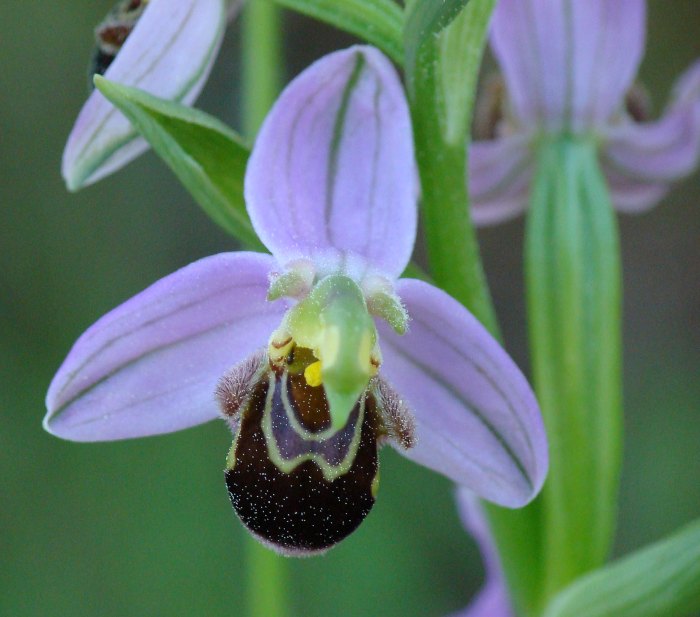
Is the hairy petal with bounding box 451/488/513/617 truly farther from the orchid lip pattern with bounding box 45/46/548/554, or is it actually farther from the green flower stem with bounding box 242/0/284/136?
the green flower stem with bounding box 242/0/284/136

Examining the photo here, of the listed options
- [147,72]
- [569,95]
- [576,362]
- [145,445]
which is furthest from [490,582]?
[145,445]

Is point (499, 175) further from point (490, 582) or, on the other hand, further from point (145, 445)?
point (145, 445)

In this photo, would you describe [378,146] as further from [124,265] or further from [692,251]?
[692,251]

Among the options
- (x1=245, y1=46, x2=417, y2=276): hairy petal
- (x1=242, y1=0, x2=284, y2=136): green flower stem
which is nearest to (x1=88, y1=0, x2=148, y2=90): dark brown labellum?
(x1=245, y1=46, x2=417, y2=276): hairy petal

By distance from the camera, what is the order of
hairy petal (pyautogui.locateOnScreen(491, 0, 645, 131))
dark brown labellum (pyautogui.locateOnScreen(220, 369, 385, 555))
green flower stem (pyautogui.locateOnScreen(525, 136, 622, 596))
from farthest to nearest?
1. hairy petal (pyautogui.locateOnScreen(491, 0, 645, 131))
2. green flower stem (pyautogui.locateOnScreen(525, 136, 622, 596))
3. dark brown labellum (pyautogui.locateOnScreen(220, 369, 385, 555))

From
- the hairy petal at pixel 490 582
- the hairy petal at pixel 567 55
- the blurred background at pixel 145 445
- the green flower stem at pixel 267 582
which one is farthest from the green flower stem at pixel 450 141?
the blurred background at pixel 145 445
